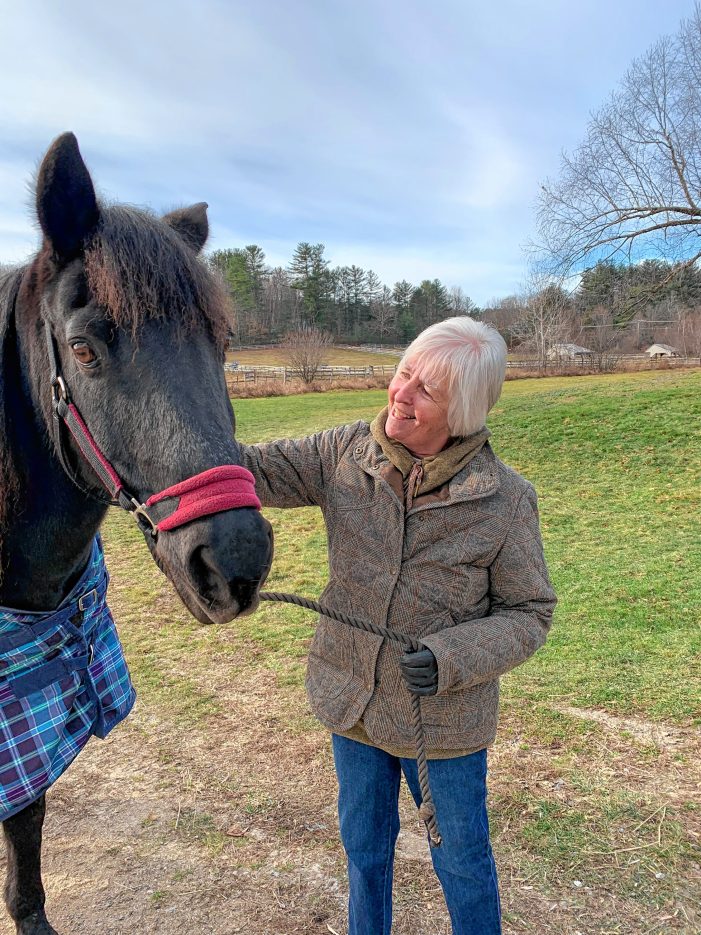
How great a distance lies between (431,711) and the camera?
1812mm

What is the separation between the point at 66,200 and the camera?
5.28 feet

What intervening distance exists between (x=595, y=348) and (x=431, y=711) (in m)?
41.2

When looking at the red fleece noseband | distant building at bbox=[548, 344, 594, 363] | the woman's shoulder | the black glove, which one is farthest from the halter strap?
distant building at bbox=[548, 344, 594, 363]

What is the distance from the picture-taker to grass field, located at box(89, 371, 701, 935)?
8.28 feet

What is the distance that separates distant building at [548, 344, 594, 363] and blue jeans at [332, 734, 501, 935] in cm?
3826

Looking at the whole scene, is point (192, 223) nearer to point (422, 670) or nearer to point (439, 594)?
point (439, 594)

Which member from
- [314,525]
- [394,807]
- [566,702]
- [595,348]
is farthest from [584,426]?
[595,348]

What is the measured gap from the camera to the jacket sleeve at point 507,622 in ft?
5.54

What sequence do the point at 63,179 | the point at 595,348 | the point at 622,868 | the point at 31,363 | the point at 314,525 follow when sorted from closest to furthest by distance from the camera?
1. the point at 63,179
2. the point at 31,363
3. the point at 622,868
4. the point at 314,525
5. the point at 595,348

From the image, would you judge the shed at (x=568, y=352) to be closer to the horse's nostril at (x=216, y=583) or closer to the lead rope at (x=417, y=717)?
the lead rope at (x=417, y=717)

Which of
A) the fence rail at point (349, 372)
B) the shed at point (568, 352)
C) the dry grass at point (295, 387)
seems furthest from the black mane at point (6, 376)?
the shed at point (568, 352)

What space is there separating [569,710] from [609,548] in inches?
155

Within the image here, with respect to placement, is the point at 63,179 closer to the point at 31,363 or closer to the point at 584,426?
the point at 31,363

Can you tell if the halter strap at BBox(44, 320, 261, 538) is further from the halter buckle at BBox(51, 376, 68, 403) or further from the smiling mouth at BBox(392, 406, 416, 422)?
the smiling mouth at BBox(392, 406, 416, 422)
